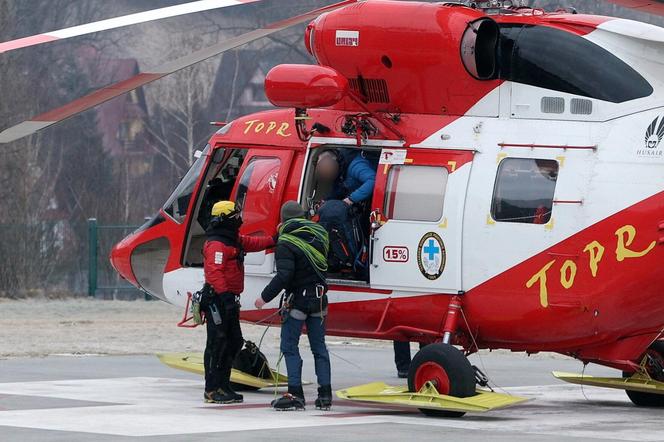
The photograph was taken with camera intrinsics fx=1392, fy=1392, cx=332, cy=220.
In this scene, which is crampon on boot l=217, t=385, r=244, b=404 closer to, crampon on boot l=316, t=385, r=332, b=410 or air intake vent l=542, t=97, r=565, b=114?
crampon on boot l=316, t=385, r=332, b=410

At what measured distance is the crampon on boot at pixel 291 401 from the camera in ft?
41.8

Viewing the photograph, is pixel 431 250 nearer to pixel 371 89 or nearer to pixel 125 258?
pixel 371 89

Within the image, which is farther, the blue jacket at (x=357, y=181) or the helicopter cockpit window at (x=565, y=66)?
the blue jacket at (x=357, y=181)

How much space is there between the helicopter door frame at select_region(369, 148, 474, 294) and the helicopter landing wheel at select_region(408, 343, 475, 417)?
2.39 feet

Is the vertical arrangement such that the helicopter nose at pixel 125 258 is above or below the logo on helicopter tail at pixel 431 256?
below

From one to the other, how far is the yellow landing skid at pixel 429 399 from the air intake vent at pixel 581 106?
2.67m

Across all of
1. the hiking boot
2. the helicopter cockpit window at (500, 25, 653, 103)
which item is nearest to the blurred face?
the helicopter cockpit window at (500, 25, 653, 103)

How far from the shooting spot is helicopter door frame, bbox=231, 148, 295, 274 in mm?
14070

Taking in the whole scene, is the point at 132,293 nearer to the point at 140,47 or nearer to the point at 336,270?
the point at 336,270

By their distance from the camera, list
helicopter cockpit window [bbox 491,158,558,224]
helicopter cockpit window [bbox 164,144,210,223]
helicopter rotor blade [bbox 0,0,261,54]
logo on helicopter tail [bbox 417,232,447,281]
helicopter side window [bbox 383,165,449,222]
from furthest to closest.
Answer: helicopter cockpit window [bbox 164,144,210,223]
helicopter side window [bbox 383,165,449,222]
logo on helicopter tail [bbox 417,232,447,281]
helicopter cockpit window [bbox 491,158,558,224]
helicopter rotor blade [bbox 0,0,261,54]

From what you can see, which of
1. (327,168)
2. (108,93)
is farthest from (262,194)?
(108,93)

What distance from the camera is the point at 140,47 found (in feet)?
237

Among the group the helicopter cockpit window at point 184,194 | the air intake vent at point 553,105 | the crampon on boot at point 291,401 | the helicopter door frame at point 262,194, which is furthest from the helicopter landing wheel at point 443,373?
the helicopter cockpit window at point 184,194

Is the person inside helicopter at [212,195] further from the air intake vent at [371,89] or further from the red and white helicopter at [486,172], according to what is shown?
the air intake vent at [371,89]
